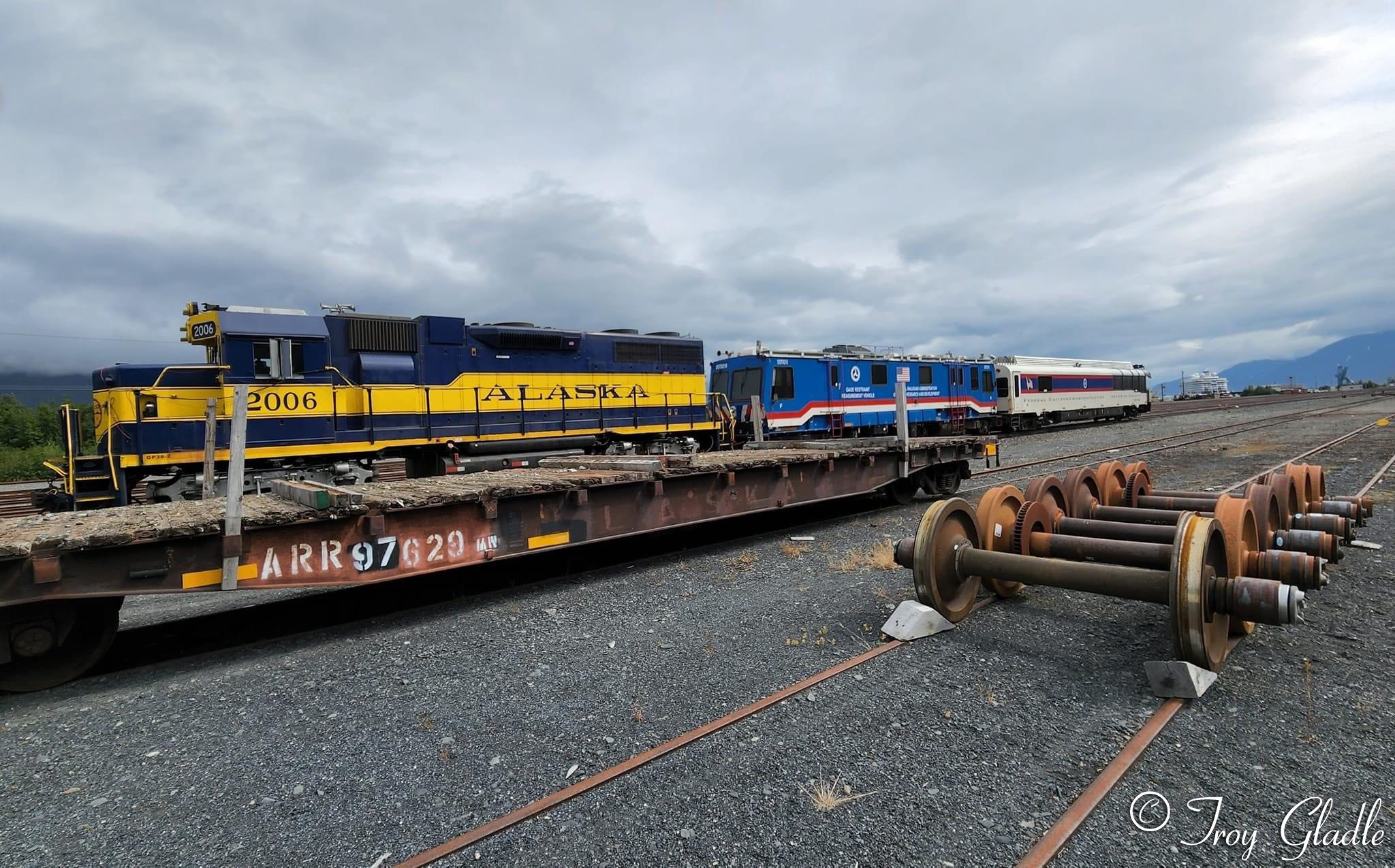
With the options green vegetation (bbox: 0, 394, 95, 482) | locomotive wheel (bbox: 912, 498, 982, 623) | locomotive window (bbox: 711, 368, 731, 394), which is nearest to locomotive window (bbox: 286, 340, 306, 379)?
locomotive wheel (bbox: 912, 498, 982, 623)

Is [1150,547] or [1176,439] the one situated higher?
[1150,547]

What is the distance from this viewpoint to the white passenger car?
28953mm

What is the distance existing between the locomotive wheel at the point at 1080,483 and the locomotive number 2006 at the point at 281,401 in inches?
419

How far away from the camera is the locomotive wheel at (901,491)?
10484 millimetres

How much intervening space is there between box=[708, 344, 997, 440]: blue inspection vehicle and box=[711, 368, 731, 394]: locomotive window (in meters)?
0.02

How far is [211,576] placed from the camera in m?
4.18

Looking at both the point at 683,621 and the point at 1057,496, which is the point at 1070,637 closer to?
the point at 1057,496

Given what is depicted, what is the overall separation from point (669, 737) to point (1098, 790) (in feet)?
6.24

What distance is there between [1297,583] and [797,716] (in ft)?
10.2

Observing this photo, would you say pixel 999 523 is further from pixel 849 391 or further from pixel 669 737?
pixel 849 391

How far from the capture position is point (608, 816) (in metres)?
2.72

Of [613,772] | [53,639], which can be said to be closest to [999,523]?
[613,772]

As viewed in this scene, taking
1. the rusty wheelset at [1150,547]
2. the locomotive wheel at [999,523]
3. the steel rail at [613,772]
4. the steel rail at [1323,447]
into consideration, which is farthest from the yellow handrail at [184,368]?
the steel rail at [1323,447]

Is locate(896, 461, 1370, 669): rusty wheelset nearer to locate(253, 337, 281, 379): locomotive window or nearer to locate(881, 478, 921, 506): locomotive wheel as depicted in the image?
locate(881, 478, 921, 506): locomotive wheel
